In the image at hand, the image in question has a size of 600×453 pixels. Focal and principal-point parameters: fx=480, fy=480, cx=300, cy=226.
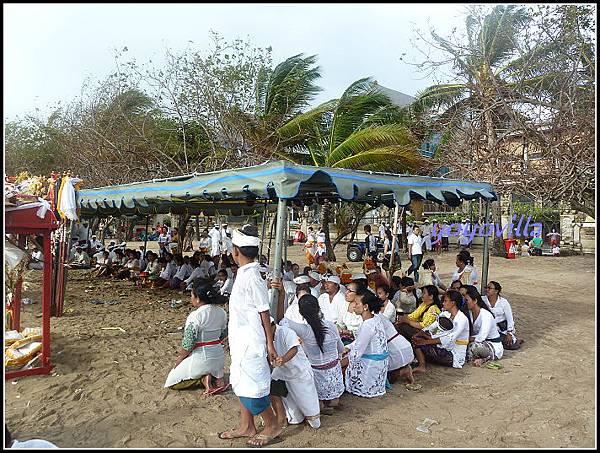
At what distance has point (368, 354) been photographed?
15.4 feet

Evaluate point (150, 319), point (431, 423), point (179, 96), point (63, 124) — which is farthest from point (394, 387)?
point (63, 124)

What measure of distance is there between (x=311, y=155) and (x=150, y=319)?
9185mm

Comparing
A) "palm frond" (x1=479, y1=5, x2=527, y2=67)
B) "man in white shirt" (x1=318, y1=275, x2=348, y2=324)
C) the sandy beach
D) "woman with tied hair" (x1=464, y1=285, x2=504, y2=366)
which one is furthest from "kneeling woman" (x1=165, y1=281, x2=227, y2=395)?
"palm frond" (x1=479, y1=5, x2=527, y2=67)

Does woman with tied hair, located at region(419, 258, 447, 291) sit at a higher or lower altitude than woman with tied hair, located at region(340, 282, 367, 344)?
higher

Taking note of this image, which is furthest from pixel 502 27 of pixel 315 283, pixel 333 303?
pixel 333 303

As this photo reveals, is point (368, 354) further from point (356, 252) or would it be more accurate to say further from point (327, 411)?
point (356, 252)

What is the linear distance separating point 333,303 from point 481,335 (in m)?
1.87

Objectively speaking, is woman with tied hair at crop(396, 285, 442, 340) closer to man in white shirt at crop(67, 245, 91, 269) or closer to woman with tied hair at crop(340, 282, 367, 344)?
woman with tied hair at crop(340, 282, 367, 344)

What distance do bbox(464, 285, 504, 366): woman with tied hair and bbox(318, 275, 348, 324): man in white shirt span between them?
1565 mm

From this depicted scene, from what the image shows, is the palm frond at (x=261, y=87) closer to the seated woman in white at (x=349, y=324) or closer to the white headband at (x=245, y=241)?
the seated woman in white at (x=349, y=324)

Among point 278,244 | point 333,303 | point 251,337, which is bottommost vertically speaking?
point 333,303

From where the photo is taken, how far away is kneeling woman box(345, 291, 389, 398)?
4648mm

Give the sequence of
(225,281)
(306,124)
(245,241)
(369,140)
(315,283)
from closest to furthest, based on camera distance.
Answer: (245,241) < (315,283) < (225,281) < (369,140) < (306,124)

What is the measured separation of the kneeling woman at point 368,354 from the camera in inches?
183
